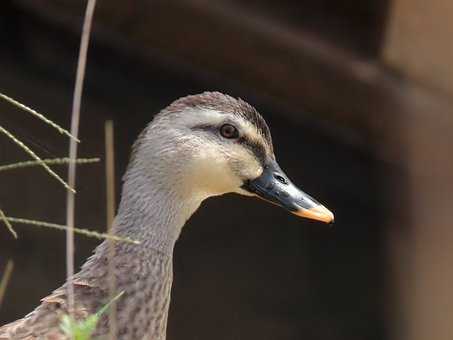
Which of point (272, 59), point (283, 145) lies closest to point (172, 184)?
point (283, 145)

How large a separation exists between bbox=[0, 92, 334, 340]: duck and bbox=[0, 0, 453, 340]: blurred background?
84.4 inches

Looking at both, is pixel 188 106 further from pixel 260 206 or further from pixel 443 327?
pixel 260 206

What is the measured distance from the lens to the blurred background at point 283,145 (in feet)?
20.4

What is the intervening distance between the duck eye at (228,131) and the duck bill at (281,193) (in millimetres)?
151

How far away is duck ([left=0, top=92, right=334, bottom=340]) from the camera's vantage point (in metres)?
3.43

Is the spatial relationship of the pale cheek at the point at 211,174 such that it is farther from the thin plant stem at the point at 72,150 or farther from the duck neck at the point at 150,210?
the thin plant stem at the point at 72,150

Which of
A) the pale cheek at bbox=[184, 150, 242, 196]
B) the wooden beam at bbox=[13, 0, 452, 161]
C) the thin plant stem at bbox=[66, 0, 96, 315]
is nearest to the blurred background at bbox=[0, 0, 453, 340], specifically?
the wooden beam at bbox=[13, 0, 452, 161]

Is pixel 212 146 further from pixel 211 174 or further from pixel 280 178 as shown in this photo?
pixel 280 178

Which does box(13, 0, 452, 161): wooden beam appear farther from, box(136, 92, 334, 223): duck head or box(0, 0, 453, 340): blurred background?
box(136, 92, 334, 223): duck head

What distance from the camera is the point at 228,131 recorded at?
3.60 metres

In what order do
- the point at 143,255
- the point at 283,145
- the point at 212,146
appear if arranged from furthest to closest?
the point at 283,145
the point at 212,146
the point at 143,255

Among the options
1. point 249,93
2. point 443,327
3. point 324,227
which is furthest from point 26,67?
point 443,327

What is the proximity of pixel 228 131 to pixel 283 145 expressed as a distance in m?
3.40

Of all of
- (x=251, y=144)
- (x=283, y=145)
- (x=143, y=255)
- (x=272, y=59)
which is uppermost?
(x=272, y=59)
